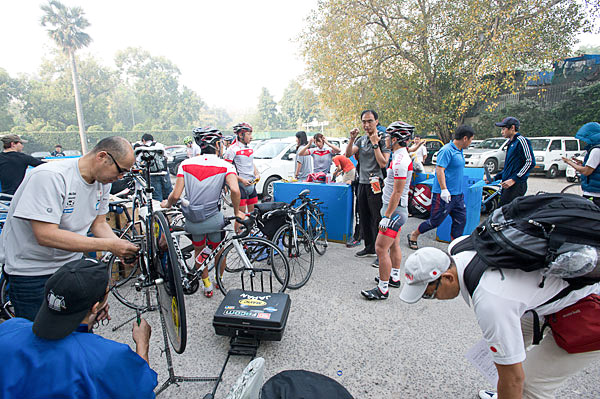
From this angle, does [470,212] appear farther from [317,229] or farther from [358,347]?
[358,347]

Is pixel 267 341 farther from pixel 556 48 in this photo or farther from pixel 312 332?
pixel 556 48

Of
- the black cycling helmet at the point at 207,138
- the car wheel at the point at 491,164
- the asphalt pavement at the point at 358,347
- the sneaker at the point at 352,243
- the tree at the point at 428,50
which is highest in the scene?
the tree at the point at 428,50

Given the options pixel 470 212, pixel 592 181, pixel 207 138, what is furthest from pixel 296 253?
pixel 592 181

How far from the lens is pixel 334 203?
18.9 feet

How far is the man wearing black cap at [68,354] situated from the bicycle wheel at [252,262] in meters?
2.18

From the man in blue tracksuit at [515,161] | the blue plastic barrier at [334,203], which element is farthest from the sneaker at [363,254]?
the man in blue tracksuit at [515,161]

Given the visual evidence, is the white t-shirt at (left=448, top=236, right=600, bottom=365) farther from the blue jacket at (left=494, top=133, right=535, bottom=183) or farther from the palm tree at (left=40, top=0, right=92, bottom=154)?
the palm tree at (left=40, top=0, right=92, bottom=154)

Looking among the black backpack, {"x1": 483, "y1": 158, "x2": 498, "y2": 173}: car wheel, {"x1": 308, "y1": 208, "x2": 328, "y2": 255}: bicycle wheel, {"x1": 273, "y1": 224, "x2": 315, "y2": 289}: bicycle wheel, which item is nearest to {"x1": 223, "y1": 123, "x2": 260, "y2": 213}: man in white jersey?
{"x1": 308, "y1": 208, "x2": 328, "y2": 255}: bicycle wheel

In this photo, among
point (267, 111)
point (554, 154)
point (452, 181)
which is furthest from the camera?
point (267, 111)

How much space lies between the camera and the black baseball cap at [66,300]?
1239mm

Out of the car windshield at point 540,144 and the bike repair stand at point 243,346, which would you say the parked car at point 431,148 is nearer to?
the car windshield at point 540,144

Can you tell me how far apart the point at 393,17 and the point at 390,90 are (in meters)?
3.52

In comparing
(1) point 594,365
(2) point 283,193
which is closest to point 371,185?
(2) point 283,193

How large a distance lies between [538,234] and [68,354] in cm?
202
